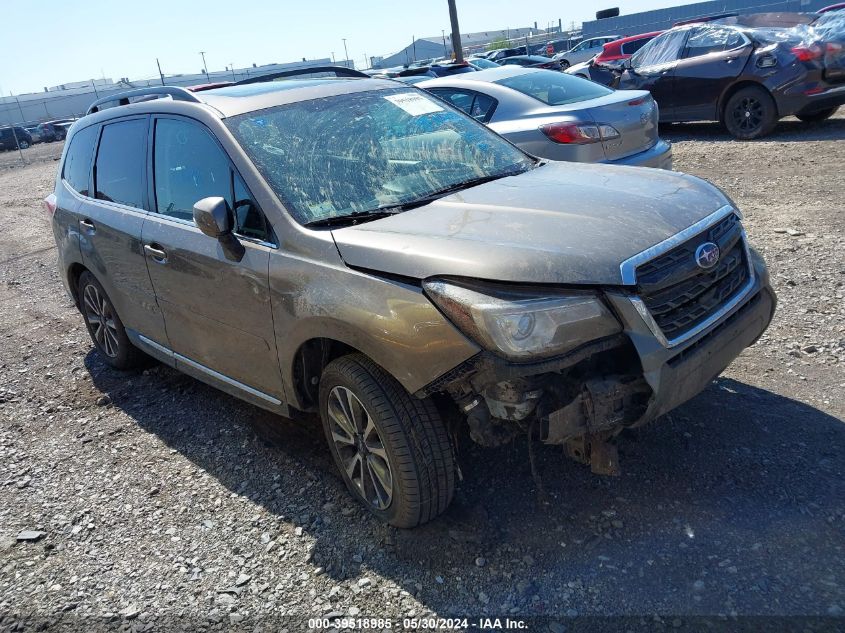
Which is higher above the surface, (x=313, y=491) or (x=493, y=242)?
(x=493, y=242)

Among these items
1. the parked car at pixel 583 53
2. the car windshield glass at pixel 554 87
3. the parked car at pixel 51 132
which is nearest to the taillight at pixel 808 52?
the car windshield glass at pixel 554 87

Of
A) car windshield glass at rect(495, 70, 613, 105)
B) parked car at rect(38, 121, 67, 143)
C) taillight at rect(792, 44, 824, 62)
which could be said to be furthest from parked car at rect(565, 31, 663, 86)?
parked car at rect(38, 121, 67, 143)

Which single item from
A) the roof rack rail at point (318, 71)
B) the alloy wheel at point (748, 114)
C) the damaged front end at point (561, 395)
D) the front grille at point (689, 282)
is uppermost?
the roof rack rail at point (318, 71)

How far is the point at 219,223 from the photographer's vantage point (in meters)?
3.31

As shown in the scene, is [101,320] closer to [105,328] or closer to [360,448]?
[105,328]

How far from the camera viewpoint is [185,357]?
13.9 ft

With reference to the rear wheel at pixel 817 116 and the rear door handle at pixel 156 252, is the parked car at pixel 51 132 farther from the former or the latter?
the rear door handle at pixel 156 252

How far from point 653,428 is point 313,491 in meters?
1.78

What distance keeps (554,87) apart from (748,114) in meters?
4.67

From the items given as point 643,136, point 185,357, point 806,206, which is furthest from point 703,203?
Answer: point 806,206

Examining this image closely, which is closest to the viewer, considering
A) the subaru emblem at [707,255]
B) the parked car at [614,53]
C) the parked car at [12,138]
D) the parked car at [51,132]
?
the subaru emblem at [707,255]

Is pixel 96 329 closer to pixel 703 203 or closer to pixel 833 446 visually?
pixel 703 203

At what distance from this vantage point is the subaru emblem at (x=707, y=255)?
9.65 ft

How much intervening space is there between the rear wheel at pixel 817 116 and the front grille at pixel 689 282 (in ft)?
30.4
